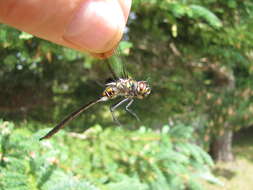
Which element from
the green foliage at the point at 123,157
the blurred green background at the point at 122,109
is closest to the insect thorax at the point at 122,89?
the blurred green background at the point at 122,109

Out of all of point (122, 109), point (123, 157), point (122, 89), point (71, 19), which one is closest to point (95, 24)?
point (71, 19)

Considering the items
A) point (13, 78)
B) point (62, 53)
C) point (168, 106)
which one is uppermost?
point (62, 53)

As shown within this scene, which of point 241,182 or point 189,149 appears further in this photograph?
point 241,182

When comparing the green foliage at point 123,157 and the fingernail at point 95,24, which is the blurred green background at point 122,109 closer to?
the green foliage at point 123,157

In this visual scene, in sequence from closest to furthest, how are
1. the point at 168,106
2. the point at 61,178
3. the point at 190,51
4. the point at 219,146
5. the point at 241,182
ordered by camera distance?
the point at 61,178, the point at 190,51, the point at 168,106, the point at 241,182, the point at 219,146

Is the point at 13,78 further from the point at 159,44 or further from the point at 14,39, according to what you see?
the point at 159,44

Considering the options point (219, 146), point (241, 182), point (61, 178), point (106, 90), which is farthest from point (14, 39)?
point (219, 146)

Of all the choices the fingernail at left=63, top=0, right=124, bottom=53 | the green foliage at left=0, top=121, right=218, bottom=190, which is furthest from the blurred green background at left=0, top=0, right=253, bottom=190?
the fingernail at left=63, top=0, right=124, bottom=53
